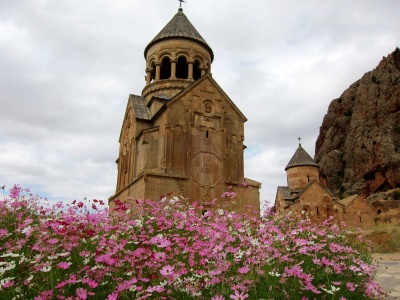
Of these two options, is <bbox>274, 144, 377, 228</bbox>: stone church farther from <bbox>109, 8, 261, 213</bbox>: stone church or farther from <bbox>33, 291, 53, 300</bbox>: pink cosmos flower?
<bbox>33, 291, 53, 300</bbox>: pink cosmos flower

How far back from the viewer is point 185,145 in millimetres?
11406

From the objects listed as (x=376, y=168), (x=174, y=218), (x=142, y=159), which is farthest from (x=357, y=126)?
(x=174, y=218)

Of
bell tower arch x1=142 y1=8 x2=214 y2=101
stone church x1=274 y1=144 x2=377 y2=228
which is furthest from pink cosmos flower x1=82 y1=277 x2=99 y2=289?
stone church x1=274 y1=144 x2=377 y2=228

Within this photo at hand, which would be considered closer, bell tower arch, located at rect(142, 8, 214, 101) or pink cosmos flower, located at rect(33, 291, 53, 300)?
pink cosmos flower, located at rect(33, 291, 53, 300)

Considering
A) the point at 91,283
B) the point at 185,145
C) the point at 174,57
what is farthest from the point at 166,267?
the point at 174,57

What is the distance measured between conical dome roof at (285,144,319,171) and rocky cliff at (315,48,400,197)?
13.7m

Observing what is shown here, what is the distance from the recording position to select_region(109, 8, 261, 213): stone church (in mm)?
10859

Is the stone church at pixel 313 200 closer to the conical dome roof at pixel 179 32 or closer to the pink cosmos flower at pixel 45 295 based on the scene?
the conical dome roof at pixel 179 32

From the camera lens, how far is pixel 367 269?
2928 mm

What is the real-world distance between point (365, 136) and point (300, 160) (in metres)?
17.5

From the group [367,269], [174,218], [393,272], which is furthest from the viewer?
[393,272]

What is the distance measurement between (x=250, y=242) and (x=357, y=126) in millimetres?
45698

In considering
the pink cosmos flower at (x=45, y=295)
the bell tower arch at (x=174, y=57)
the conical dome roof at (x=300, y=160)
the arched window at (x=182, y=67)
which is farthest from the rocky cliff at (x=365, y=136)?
the pink cosmos flower at (x=45, y=295)

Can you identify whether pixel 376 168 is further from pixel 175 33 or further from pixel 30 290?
pixel 30 290
